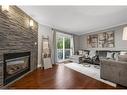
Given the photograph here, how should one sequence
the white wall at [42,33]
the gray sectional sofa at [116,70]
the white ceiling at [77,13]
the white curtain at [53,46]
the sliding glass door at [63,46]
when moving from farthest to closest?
the sliding glass door at [63,46] → the white curtain at [53,46] → the white wall at [42,33] → the white ceiling at [77,13] → the gray sectional sofa at [116,70]

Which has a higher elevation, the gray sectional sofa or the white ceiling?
the white ceiling

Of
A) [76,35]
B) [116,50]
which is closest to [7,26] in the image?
[116,50]

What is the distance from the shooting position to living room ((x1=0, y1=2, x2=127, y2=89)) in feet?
10.2

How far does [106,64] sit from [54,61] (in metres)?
Answer: 3.98

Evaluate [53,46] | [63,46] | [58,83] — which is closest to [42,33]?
[53,46]

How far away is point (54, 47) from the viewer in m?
7.10

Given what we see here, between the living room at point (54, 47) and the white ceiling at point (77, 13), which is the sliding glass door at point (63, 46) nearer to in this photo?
the living room at point (54, 47)

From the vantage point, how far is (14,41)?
11.3 ft

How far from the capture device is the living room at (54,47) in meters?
3.10

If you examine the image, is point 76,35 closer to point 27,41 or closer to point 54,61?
point 54,61

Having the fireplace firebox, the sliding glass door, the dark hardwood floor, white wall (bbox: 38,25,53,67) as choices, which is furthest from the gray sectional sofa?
the sliding glass door

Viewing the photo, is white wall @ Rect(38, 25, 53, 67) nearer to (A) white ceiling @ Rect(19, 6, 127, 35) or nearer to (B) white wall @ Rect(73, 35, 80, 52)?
(A) white ceiling @ Rect(19, 6, 127, 35)

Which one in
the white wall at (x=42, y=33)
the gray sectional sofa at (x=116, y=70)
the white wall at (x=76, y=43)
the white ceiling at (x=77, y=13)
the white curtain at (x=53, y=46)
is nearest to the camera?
the gray sectional sofa at (x=116, y=70)

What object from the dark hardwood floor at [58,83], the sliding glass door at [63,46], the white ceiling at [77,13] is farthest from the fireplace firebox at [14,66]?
the sliding glass door at [63,46]
